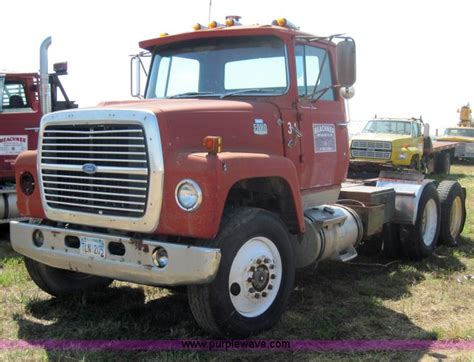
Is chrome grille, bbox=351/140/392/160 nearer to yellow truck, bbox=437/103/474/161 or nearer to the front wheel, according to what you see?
yellow truck, bbox=437/103/474/161

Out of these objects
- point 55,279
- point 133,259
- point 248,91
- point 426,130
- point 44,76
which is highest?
point 44,76

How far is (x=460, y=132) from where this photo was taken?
28016 millimetres

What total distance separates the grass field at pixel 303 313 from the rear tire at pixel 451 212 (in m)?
1.31

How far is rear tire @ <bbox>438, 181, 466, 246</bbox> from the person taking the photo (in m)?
7.91

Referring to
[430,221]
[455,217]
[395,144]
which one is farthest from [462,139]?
[430,221]

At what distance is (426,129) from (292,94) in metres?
15.4

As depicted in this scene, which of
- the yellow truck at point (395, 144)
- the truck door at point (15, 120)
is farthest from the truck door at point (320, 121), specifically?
the yellow truck at point (395, 144)

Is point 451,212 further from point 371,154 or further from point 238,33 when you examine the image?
point 371,154

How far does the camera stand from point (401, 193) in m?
7.20

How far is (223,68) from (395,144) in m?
13.4

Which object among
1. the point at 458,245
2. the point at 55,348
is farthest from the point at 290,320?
the point at 458,245

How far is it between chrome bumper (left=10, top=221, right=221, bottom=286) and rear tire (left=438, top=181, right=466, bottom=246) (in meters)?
5.15

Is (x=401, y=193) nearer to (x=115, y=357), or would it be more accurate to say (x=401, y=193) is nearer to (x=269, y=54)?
(x=269, y=54)

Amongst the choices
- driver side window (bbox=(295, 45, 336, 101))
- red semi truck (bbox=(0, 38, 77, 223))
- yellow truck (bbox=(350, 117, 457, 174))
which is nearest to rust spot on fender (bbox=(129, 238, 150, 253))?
driver side window (bbox=(295, 45, 336, 101))
